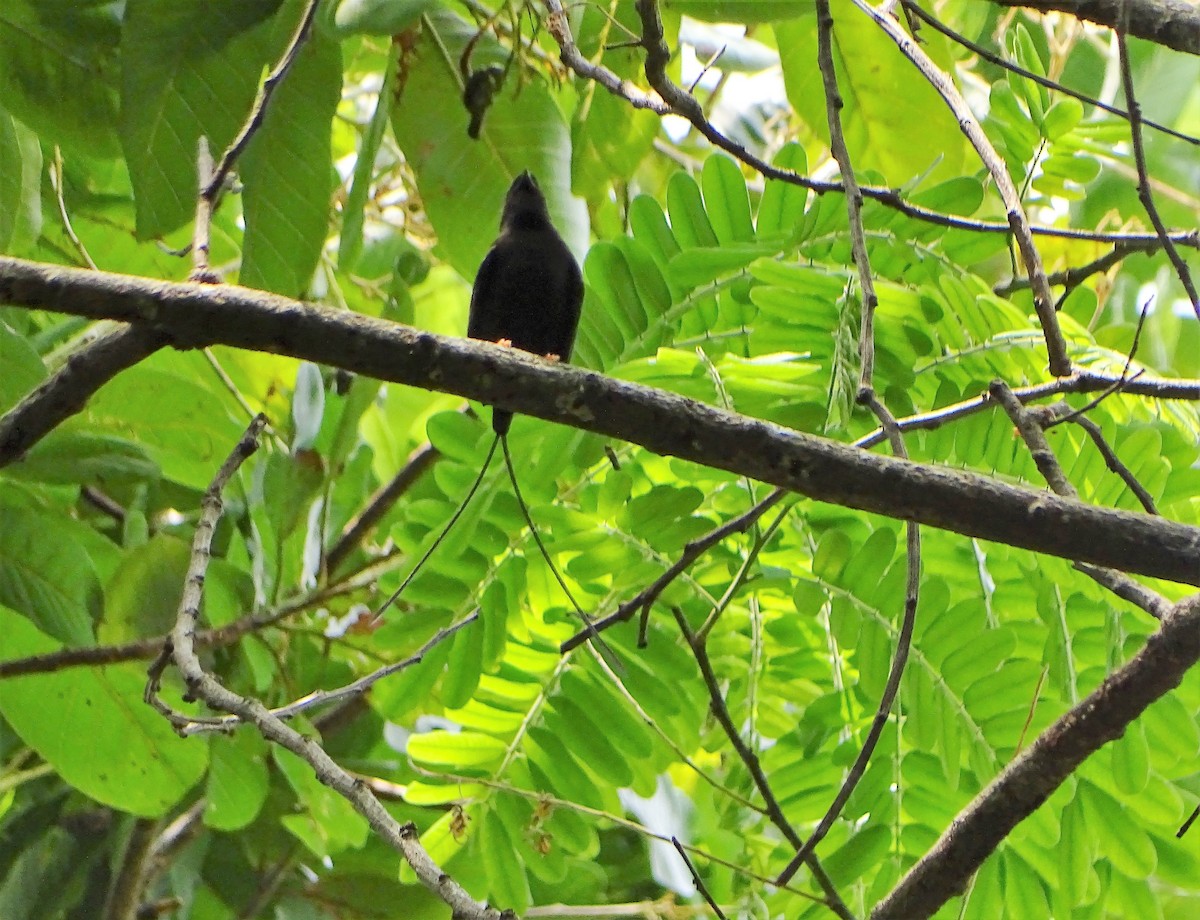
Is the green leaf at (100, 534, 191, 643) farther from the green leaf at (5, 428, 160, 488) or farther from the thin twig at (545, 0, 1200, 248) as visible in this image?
the thin twig at (545, 0, 1200, 248)

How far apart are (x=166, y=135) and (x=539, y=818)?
120 cm

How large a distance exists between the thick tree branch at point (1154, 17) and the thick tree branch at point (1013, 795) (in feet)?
2.61

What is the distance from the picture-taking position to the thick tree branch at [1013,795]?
1.32m

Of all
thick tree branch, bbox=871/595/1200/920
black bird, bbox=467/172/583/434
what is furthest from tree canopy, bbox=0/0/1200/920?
black bird, bbox=467/172/583/434

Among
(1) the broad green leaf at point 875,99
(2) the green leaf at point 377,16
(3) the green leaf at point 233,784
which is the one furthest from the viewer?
(1) the broad green leaf at point 875,99

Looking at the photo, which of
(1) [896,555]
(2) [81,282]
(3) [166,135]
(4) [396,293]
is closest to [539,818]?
(1) [896,555]

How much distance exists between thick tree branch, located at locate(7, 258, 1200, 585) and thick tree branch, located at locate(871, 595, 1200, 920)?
32cm

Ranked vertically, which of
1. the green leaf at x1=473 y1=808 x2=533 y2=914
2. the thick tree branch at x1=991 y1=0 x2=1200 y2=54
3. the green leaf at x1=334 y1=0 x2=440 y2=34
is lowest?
the green leaf at x1=473 y1=808 x2=533 y2=914

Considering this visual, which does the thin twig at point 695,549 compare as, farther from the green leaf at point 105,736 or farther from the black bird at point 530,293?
the green leaf at point 105,736

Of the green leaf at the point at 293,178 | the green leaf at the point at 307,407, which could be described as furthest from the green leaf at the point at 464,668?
the green leaf at the point at 293,178

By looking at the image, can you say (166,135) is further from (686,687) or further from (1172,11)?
(1172,11)

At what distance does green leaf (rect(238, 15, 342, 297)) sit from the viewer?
5.97 feet

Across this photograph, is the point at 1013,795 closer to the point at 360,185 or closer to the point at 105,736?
the point at 360,185

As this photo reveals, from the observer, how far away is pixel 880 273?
6.23 ft
